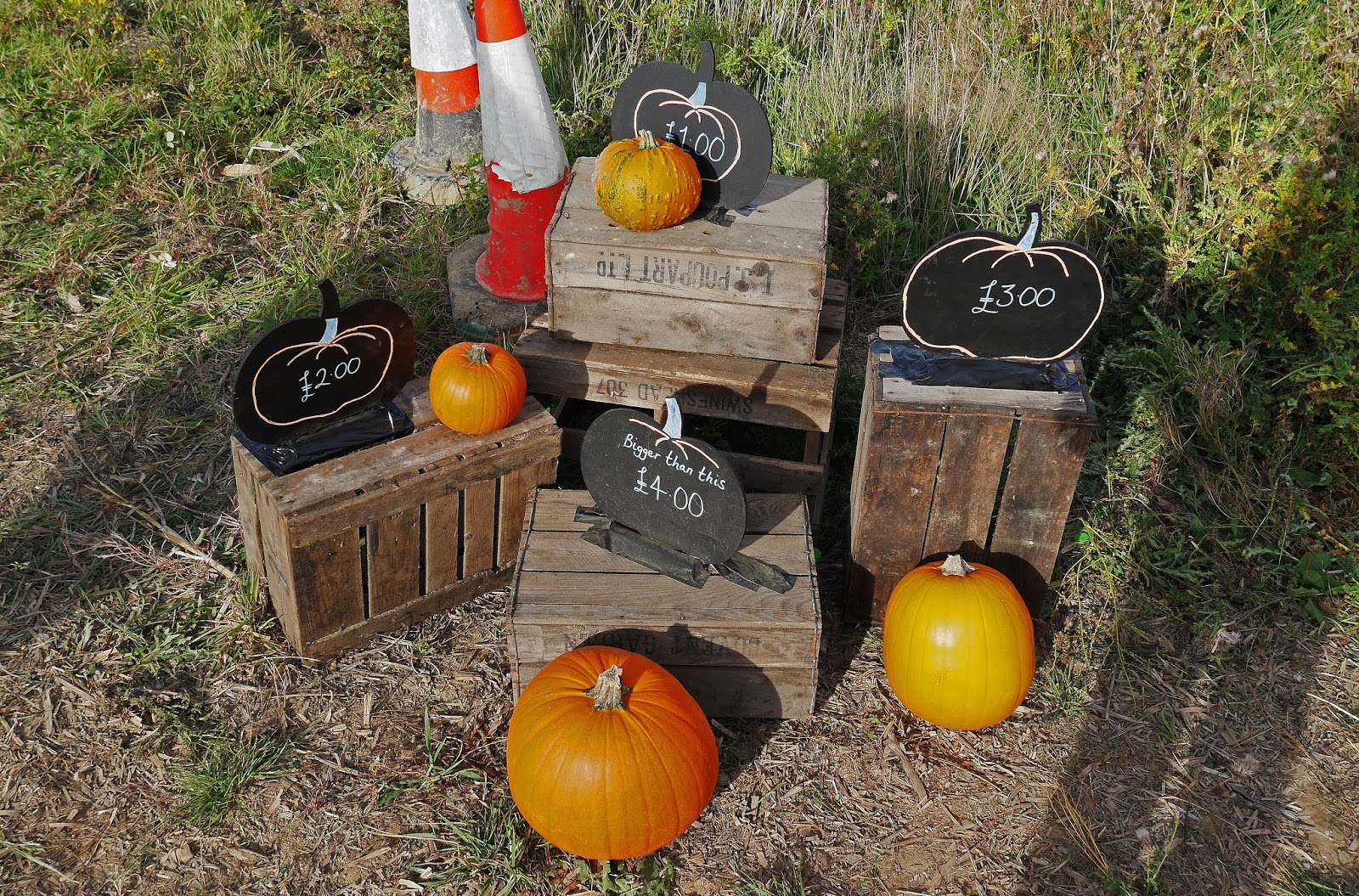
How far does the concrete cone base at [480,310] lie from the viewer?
428 cm

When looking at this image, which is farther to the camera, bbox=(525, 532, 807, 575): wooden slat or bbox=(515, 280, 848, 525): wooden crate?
bbox=(515, 280, 848, 525): wooden crate

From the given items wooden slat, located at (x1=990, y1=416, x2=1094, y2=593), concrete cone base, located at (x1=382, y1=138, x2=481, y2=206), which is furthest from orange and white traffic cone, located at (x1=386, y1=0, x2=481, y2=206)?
wooden slat, located at (x1=990, y1=416, x2=1094, y2=593)

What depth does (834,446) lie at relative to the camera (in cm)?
434

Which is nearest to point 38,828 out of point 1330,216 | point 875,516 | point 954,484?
point 875,516

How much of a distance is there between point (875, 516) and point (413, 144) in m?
3.49

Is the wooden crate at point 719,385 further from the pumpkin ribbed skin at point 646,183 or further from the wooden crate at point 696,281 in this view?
the pumpkin ribbed skin at point 646,183

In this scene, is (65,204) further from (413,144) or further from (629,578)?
(629,578)

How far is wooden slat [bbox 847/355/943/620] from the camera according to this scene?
10.5ft

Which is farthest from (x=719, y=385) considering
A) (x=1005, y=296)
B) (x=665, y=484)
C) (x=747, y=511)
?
(x=1005, y=296)

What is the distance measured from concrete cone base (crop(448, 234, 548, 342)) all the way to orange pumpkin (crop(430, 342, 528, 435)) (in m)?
0.88

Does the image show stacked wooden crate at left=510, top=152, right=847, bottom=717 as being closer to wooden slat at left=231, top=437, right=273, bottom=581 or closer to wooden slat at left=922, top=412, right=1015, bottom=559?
wooden slat at left=922, top=412, right=1015, bottom=559

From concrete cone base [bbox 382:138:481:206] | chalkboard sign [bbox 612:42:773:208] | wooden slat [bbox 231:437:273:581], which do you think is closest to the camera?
wooden slat [bbox 231:437:273:581]

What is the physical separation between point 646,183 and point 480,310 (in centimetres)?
118

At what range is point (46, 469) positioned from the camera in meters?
4.05
